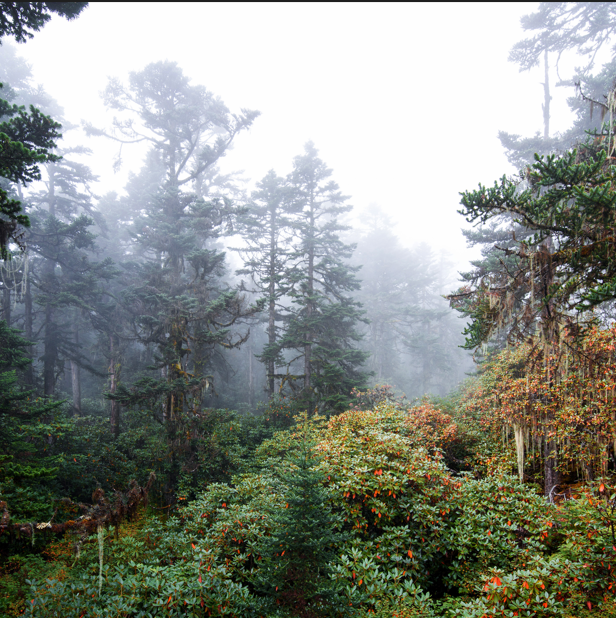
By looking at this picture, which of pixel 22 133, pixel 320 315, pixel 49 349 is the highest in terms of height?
pixel 22 133

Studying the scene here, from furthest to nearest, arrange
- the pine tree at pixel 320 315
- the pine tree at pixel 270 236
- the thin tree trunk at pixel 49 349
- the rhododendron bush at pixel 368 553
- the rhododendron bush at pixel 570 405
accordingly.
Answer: the pine tree at pixel 270 236 → the thin tree trunk at pixel 49 349 → the pine tree at pixel 320 315 → the rhododendron bush at pixel 570 405 → the rhododendron bush at pixel 368 553

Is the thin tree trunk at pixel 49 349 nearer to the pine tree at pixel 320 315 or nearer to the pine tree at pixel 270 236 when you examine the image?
the pine tree at pixel 270 236

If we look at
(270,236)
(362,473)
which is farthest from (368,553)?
(270,236)

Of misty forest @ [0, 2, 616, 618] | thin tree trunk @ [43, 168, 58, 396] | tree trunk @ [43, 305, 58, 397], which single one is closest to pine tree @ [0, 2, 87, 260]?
misty forest @ [0, 2, 616, 618]

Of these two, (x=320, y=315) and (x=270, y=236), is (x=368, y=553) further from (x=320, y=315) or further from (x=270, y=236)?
(x=270, y=236)

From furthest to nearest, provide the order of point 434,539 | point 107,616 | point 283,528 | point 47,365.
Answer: point 47,365 → point 434,539 → point 283,528 → point 107,616

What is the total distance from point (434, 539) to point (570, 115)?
26769mm

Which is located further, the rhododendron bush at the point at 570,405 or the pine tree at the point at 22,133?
the rhododendron bush at the point at 570,405

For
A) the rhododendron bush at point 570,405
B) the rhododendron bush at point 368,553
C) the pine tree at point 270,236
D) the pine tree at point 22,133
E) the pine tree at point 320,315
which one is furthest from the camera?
the pine tree at point 270,236

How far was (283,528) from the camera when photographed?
4.90 meters

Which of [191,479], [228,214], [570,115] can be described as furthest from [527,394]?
[570,115]

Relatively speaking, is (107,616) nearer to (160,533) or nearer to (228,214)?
(160,533)

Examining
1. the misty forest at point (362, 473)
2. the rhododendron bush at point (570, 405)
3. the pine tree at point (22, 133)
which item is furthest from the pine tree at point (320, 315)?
the pine tree at point (22, 133)

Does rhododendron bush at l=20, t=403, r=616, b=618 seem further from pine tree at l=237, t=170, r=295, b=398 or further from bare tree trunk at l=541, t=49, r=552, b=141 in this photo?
bare tree trunk at l=541, t=49, r=552, b=141
